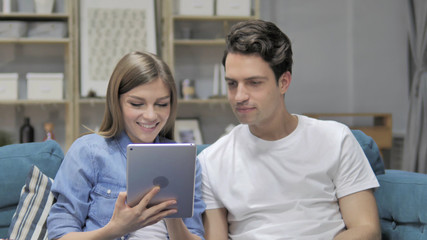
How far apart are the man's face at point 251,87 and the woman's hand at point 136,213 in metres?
0.42

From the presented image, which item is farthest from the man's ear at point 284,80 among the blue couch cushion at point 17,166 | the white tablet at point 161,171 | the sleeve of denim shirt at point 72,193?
the blue couch cushion at point 17,166

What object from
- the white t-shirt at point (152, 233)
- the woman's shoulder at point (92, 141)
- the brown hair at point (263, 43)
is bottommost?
the white t-shirt at point (152, 233)

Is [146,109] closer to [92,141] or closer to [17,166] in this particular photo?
[92,141]

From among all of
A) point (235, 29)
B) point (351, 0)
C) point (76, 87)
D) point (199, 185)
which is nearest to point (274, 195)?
point (199, 185)

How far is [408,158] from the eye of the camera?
11.9ft

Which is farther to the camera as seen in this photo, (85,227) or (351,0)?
(351,0)

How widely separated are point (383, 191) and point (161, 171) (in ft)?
2.92

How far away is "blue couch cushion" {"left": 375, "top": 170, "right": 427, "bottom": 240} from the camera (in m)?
1.48

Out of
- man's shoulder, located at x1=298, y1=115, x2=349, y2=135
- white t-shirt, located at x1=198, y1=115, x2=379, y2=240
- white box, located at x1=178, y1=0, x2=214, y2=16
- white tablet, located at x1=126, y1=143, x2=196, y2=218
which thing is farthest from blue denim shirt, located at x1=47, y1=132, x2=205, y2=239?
white box, located at x1=178, y1=0, x2=214, y2=16

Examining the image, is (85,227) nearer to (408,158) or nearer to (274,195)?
(274,195)

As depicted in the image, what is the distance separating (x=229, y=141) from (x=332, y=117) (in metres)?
3.05

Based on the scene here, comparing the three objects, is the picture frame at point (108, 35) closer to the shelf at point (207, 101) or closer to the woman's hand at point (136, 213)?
the shelf at point (207, 101)

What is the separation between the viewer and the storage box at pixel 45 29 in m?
3.63

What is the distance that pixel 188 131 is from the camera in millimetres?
3846
